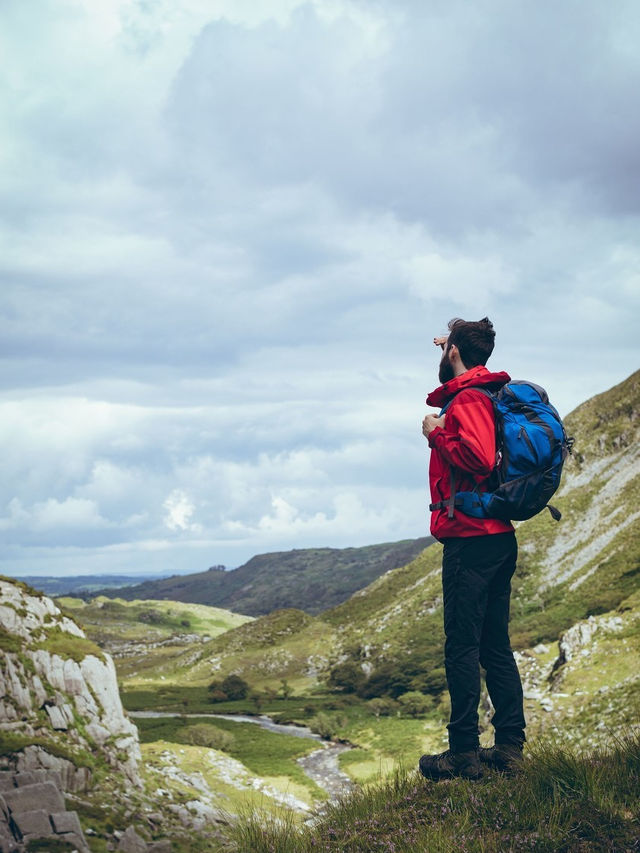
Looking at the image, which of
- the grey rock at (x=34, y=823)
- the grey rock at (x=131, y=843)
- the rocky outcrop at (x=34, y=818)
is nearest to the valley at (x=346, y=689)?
the grey rock at (x=131, y=843)

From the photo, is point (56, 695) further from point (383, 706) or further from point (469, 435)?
point (383, 706)

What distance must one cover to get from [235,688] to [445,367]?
9020 centimetres

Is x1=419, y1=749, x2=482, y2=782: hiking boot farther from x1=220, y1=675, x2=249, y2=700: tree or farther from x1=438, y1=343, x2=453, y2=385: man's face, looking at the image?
x1=220, y1=675, x2=249, y2=700: tree

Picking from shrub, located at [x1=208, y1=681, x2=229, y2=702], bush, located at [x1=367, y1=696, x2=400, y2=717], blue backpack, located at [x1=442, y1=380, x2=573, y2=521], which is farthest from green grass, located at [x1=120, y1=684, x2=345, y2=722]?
blue backpack, located at [x1=442, y1=380, x2=573, y2=521]

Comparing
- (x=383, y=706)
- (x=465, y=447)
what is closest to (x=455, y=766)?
(x=465, y=447)

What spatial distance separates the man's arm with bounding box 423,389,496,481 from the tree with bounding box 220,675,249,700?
88354 mm

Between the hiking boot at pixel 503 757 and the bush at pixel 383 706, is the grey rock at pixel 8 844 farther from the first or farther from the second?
the bush at pixel 383 706

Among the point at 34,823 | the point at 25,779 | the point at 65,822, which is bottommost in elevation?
the point at 65,822

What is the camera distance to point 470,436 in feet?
20.3

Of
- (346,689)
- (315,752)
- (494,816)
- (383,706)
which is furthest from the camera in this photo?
(346,689)

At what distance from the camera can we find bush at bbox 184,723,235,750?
169 feet

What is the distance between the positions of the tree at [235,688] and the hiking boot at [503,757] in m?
87.1

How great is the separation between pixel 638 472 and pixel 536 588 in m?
18.3

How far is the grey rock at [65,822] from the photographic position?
13.5 metres
